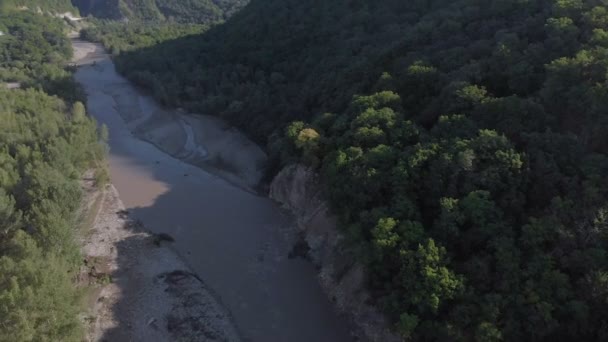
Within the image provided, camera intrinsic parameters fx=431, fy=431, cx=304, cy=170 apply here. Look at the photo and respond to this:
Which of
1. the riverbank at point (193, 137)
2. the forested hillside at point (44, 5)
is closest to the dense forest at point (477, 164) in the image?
the riverbank at point (193, 137)

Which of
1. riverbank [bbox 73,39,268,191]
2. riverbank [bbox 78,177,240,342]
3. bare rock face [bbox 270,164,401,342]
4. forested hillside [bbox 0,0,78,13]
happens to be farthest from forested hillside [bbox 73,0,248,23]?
riverbank [bbox 78,177,240,342]

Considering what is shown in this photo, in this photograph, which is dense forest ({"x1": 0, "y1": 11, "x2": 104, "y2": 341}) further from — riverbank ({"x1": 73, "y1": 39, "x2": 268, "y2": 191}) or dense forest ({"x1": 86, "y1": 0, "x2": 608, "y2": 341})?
dense forest ({"x1": 86, "y1": 0, "x2": 608, "y2": 341})

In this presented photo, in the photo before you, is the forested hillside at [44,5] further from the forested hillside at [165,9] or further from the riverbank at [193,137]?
the riverbank at [193,137]

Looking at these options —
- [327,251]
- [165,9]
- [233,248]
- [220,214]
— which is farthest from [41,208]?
[165,9]

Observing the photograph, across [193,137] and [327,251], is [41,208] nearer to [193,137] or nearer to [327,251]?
[327,251]

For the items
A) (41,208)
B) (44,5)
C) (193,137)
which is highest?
(41,208)
